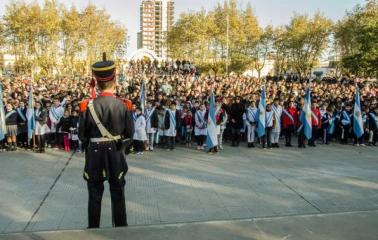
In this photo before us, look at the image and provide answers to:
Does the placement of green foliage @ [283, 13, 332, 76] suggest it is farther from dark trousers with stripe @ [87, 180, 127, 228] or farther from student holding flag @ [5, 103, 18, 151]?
dark trousers with stripe @ [87, 180, 127, 228]

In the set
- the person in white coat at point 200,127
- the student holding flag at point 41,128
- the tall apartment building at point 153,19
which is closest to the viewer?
the student holding flag at point 41,128

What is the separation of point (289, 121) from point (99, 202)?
10.6 meters

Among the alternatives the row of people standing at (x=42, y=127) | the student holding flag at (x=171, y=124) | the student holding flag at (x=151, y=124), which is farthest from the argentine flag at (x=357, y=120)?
the row of people standing at (x=42, y=127)

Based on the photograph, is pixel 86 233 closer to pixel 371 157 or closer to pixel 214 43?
pixel 371 157

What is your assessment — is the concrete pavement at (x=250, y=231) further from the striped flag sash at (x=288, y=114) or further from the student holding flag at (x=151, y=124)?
the striped flag sash at (x=288, y=114)

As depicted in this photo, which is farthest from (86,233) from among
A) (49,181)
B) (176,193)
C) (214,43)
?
(214,43)

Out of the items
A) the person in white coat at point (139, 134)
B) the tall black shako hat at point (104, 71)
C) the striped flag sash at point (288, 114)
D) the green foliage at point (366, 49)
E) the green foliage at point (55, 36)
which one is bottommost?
the person in white coat at point (139, 134)

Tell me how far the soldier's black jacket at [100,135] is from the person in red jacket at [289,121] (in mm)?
10276

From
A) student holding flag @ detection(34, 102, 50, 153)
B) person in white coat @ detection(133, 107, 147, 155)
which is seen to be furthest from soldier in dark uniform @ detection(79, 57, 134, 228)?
student holding flag @ detection(34, 102, 50, 153)

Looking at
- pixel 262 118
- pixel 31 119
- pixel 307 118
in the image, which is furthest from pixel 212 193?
pixel 31 119

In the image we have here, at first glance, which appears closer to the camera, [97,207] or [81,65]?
[97,207]

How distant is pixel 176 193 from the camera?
816cm

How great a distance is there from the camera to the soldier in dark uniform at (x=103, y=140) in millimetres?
4853

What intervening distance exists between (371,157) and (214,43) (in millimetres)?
38708
